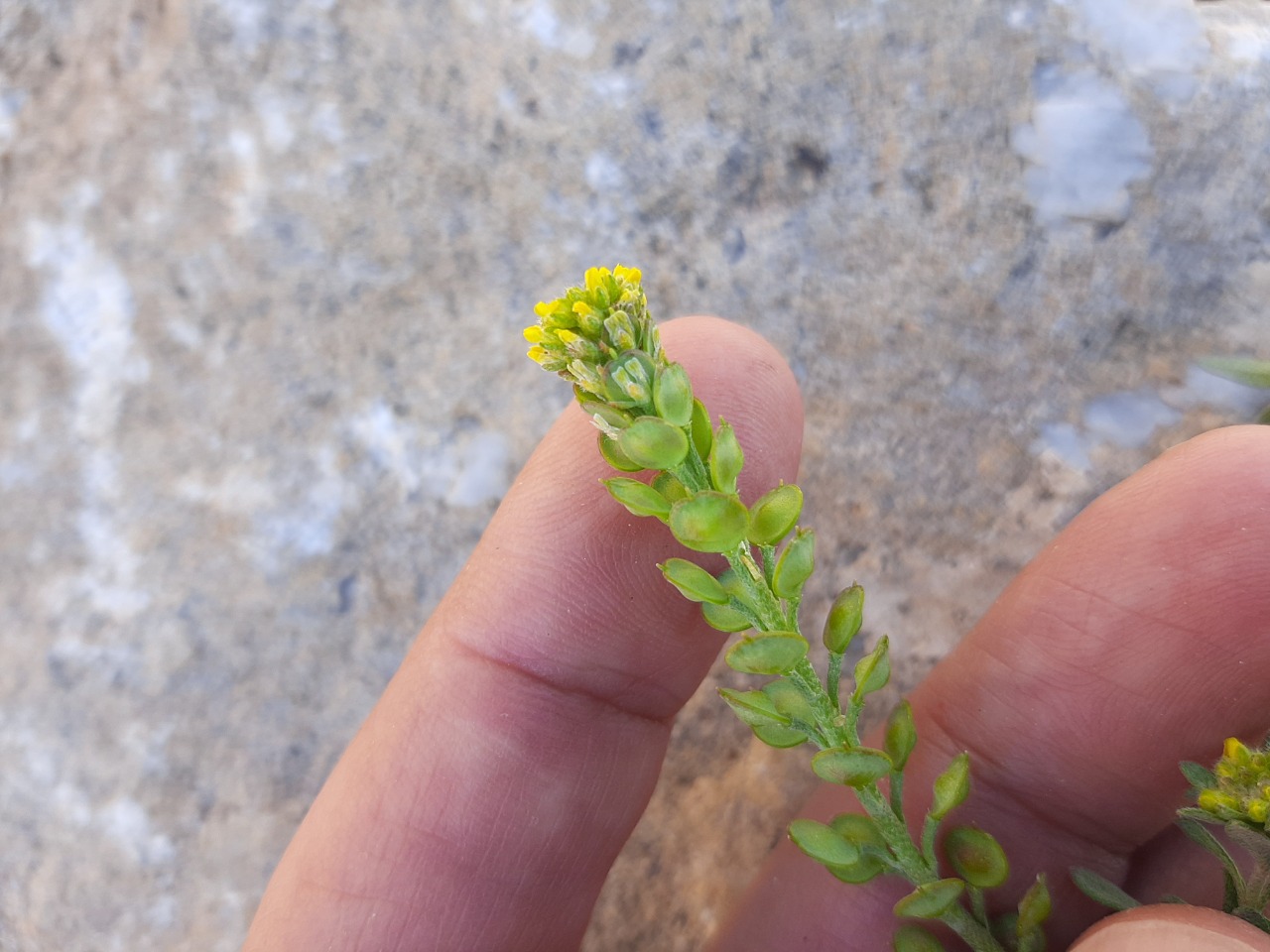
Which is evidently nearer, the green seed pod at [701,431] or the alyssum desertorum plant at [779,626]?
the alyssum desertorum plant at [779,626]

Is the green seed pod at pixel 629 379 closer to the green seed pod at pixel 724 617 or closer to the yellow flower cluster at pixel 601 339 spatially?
the yellow flower cluster at pixel 601 339

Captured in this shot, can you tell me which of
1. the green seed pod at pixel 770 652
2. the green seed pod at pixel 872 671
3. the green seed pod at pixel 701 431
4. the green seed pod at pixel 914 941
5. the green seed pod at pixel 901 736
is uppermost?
the green seed pod at pixel 701 431

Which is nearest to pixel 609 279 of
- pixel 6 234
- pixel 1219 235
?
pixel 1219 235

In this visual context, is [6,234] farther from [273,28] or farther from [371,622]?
[371,622]

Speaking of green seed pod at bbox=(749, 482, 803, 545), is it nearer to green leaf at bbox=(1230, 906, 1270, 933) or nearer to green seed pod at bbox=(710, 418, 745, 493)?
green seed pod at bbox=(710, 418, 745, 493)

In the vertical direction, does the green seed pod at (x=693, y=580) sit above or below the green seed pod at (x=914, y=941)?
above

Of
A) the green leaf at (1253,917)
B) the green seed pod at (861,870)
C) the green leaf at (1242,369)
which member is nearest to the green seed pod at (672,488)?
the green seed pod at (861,870)
